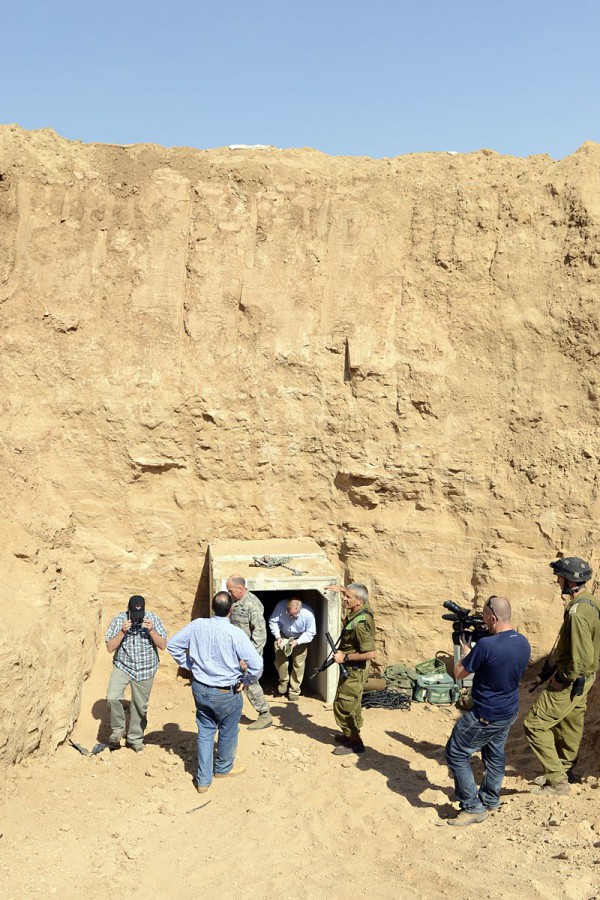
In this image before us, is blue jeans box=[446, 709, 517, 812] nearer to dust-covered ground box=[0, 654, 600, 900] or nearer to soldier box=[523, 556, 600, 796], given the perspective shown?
dust-covered ground box=[0, 654, 600, 900]

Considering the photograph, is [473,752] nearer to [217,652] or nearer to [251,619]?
[217,652]

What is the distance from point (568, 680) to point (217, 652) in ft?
9.94

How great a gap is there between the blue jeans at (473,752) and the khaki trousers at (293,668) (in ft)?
11.1

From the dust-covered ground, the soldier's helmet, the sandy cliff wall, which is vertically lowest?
the dust-covered ground

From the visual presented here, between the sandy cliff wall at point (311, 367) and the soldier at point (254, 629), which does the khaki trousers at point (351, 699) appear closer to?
the soldier at point (254, 629)

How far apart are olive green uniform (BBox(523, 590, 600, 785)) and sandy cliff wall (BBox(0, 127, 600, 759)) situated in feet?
10.6

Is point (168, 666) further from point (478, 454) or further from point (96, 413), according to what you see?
point (478, 454)

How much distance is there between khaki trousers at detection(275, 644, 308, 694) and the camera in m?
9.35

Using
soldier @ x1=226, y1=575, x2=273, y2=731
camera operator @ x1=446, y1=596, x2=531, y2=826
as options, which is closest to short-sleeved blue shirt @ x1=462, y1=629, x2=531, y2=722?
camera operator @ x1=446, y1=596, x2=531, y2=826

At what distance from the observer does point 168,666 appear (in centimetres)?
1014

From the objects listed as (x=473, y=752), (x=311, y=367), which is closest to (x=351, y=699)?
(x=473, y=752)

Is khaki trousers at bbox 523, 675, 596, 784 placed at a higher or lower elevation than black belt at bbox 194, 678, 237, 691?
lower

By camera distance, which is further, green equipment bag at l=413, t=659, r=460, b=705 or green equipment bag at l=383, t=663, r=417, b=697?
green equipment bag at l=383, t=663, r=417, b=697

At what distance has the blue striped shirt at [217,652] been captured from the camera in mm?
6578
